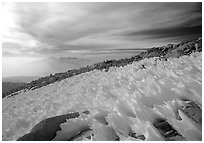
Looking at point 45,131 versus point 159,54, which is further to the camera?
point 159,54

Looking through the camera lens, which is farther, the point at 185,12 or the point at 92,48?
the point at 92,48

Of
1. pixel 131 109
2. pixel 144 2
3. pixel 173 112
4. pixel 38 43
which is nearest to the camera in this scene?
pixel 173 112

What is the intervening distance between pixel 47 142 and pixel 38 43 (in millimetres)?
2753

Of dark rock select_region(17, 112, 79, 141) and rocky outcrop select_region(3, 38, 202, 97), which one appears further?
rocky outcrop select_region(3, 38, 202, 97)

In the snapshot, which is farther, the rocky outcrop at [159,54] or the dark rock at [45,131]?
the rocky outcrop at [159,54]

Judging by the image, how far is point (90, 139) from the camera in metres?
3.57

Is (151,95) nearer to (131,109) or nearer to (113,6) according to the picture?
(131,109)

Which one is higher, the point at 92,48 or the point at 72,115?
the point at 92,48

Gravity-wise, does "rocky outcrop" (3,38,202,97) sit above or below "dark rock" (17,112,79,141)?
above

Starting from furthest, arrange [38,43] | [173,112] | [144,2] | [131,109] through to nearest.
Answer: [38,43], [144,2], [131,109], [173,112]

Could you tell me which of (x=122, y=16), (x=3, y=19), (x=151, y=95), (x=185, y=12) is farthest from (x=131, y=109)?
(x=3, y=19)

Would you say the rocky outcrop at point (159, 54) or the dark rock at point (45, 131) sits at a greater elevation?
the rocky outcrop at point (159, 54)

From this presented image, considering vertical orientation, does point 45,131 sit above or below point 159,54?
below

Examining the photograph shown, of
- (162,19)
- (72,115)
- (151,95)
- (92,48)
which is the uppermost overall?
(162,19)
